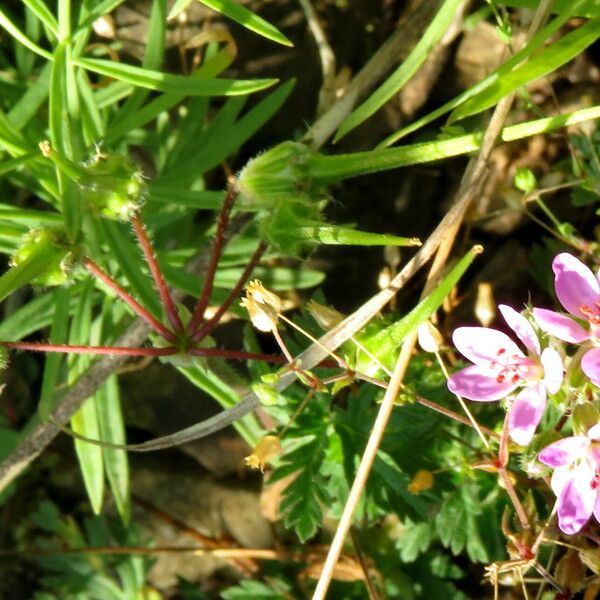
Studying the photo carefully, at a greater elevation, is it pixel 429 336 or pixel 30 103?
pixel 30 103

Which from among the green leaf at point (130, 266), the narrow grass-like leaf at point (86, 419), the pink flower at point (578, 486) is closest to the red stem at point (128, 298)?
the green leaf at point (130, 266)

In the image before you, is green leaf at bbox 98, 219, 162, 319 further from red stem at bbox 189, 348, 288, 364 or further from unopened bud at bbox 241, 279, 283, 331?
unopened bud at bbox 241, 279, 283, 331

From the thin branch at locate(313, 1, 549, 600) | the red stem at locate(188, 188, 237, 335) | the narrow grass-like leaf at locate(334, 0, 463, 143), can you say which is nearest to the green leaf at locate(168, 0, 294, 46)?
the narrow grass-like leaf at locate(334, 0, 463, 143)

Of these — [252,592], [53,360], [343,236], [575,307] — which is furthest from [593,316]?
[252,592]

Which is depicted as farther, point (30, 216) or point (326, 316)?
point (30, 216)

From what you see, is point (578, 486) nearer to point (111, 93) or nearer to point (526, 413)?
point (526, 413)

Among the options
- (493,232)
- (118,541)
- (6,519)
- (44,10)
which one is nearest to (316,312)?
(44,10)

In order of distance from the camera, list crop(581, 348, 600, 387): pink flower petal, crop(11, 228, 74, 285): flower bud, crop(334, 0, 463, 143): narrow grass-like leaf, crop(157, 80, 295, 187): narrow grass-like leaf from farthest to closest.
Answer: crop(157, 80, 295, 187): narrow grass-like leaf → crop(334, 0, 463, 143): narrow grass-like leaf → crop(11, 228, 74, 285): flower bud → crop(581, 348, 600, 387): pink flower petal
